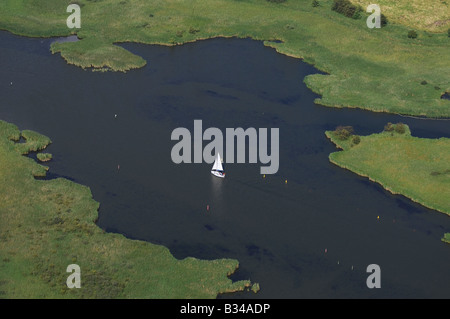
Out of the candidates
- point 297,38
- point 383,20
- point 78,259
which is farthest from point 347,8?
point 78,259

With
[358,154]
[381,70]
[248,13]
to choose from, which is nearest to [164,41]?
[248,13]

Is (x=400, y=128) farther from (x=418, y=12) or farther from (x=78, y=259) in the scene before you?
(x=78, y=259)

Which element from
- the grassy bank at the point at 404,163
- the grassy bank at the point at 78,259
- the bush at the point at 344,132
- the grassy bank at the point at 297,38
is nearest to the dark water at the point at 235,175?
the grassy bank at the point at 404,163

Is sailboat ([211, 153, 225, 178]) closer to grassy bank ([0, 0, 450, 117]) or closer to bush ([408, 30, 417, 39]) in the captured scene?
grassy bank ([0, 0, 450, 117])

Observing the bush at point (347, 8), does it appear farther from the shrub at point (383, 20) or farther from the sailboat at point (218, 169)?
the sailboat at point (218, 169)
